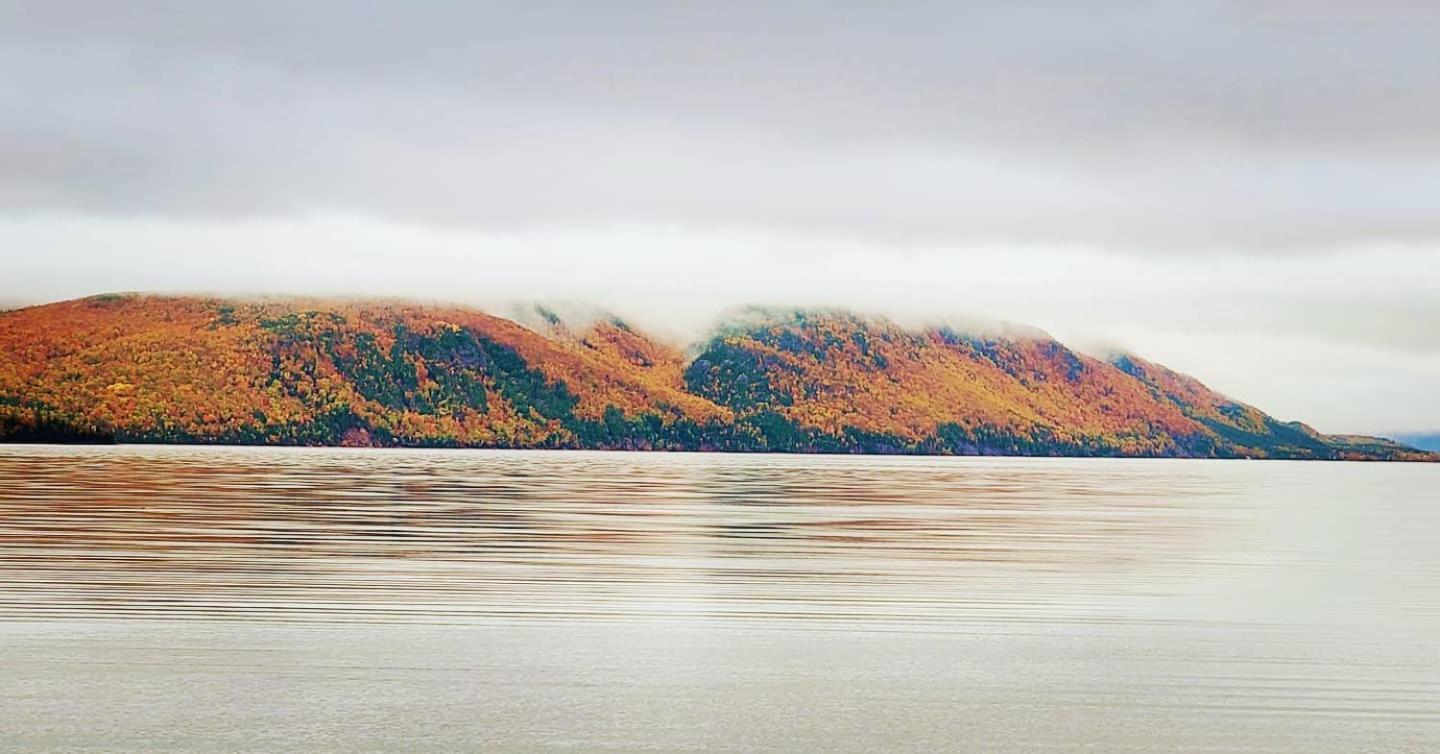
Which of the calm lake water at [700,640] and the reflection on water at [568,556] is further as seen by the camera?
the reflection on water at [568,556]

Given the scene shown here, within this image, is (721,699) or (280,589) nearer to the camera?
(721,699)

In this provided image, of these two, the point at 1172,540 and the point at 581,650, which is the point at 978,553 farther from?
the point at 581,650

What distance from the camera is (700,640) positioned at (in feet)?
75.3

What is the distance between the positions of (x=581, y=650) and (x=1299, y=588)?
1692 centimetres

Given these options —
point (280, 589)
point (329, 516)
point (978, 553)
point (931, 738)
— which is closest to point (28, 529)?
point (329, 516)

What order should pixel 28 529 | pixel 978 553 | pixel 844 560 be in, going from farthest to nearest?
pixel 28 529 → pixel 978 553 → pixel 844 560

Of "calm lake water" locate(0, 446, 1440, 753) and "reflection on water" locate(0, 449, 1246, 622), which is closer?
"calm lake water" locate(0, 446, 1440, 753)

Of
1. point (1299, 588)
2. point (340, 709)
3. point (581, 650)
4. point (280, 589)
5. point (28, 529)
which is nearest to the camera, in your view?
point (340, 709)

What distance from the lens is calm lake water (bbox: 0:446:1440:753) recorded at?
54.3 ft

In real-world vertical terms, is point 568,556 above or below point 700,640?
below

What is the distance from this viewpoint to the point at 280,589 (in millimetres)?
28641

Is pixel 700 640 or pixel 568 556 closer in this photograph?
pixel 700 640

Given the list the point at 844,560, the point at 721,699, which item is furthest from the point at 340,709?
the point at 844,560

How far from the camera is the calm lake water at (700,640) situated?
651 inches
